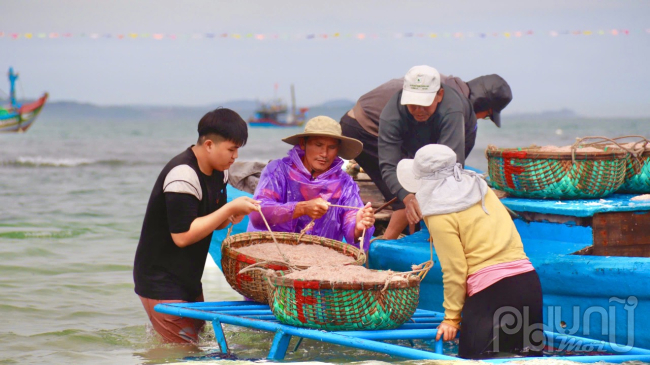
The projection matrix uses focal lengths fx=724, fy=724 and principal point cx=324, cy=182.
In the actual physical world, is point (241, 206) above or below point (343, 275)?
above

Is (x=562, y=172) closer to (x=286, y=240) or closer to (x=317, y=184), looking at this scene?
(x=317, y=184)

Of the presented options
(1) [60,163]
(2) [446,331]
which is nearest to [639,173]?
(2) [446,331]

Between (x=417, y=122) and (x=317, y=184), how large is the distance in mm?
689

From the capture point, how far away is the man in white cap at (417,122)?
3939 millimetres

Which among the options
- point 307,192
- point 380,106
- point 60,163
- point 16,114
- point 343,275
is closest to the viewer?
point 343,275

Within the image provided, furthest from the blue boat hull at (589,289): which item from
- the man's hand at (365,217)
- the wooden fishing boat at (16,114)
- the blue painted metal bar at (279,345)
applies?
the wooden fishing boat at (16,114)

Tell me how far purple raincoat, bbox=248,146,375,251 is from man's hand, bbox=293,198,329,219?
0.20 m

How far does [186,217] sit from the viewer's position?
335 centimetres

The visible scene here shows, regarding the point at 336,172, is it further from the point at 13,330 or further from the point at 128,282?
the point at 128,282

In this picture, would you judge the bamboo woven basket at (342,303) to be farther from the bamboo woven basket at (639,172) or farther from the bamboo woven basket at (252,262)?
the bamboo woven basket at (639,172)

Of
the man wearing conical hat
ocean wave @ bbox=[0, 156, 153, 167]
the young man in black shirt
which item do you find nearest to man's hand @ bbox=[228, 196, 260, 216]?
the young man in black shirt

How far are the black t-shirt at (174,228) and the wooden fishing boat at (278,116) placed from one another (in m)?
44.6

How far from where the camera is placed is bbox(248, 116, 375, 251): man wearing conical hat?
414cm

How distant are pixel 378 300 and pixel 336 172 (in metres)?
1.42
